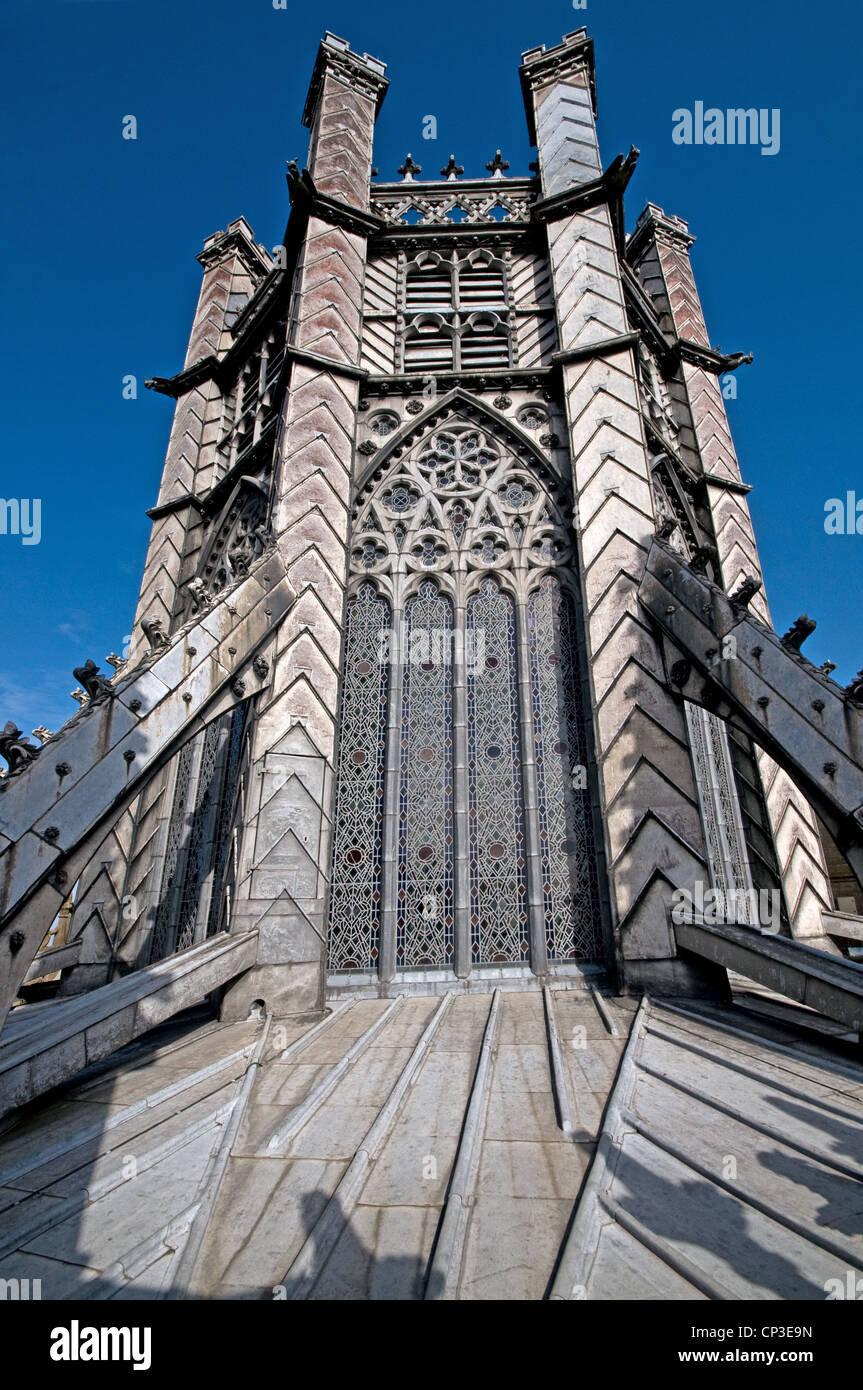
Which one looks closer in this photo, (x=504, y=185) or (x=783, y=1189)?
(x=783, y=1189)

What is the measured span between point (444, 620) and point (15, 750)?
5466 mm

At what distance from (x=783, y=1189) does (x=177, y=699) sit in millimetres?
5646

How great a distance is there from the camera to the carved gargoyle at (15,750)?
4.93m

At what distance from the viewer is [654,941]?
20.9 feet

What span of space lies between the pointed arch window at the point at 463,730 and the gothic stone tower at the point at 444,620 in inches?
1.5

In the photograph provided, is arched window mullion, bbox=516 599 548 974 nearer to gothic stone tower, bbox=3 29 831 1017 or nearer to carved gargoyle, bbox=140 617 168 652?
gothic stone tower, bbox=3 29 831 1017

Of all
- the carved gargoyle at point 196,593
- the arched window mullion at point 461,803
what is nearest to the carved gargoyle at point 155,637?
the carved gargoyle at point 196,593

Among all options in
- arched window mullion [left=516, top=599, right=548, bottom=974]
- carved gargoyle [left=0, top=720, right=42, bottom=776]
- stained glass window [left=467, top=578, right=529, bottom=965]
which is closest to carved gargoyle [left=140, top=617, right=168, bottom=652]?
carved gargoyle [left=0, top=720, right=42, bottom=776]

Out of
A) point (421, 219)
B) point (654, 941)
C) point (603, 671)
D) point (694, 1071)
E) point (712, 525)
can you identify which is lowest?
point (694, 1071)

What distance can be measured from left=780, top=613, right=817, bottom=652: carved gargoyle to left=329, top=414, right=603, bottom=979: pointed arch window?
2761 mm

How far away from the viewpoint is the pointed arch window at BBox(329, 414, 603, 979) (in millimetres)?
7453

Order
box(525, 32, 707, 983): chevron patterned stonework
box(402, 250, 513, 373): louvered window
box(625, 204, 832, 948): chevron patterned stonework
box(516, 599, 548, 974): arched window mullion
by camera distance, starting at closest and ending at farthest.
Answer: box(525, 32, 707, 983): chevron patterned stonework → box(516, 599, 548, 974): arched window mullion → box(625, 204, 832, 948): chevron patterned stonework → box(402, 250, 513, 373): louvered window
